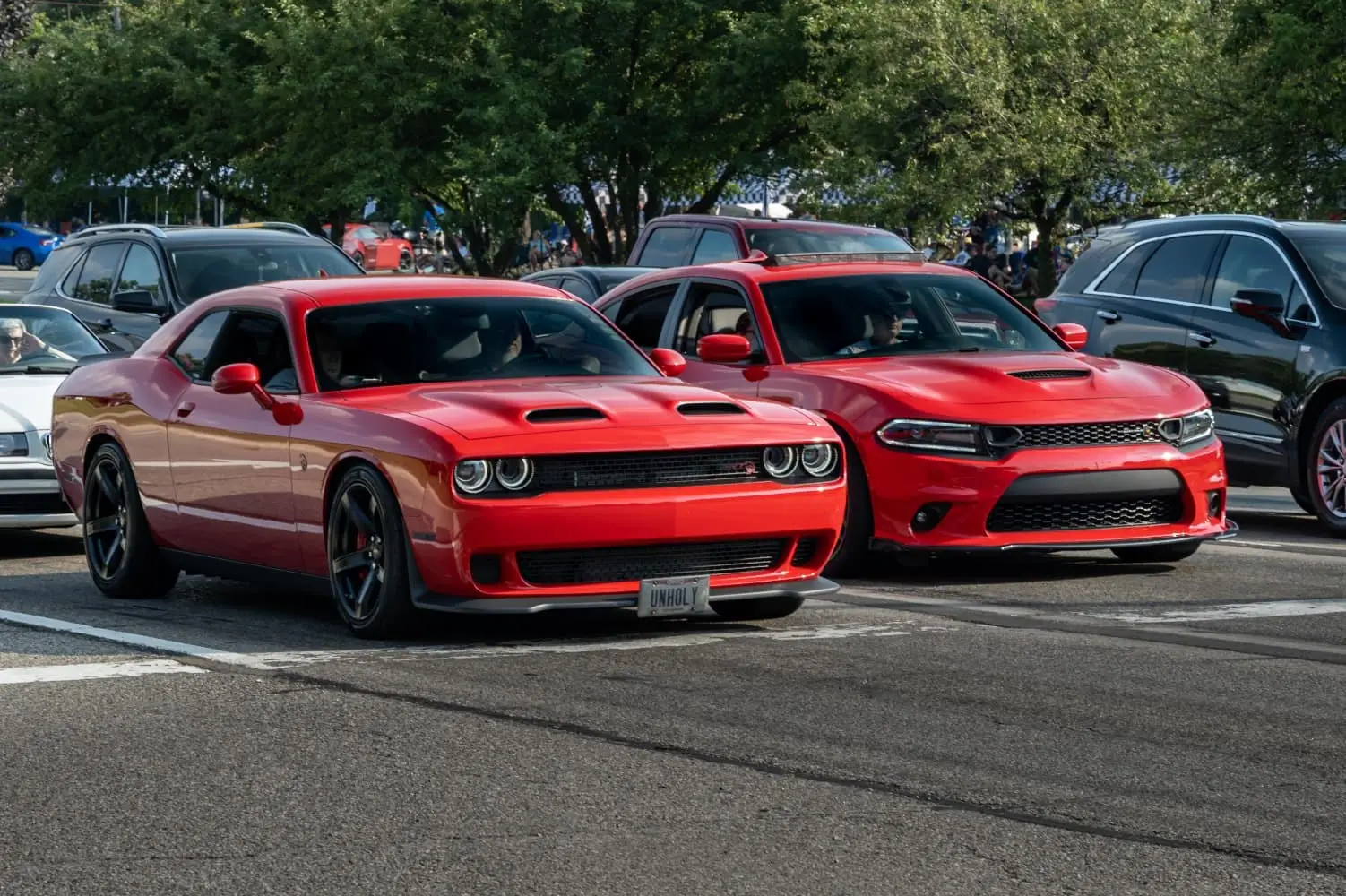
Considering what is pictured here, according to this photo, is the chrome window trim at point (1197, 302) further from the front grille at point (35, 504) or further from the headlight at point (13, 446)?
the headlight at point (13, 446)

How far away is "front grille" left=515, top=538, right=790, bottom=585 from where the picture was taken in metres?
9.00

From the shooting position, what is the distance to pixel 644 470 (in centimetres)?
904

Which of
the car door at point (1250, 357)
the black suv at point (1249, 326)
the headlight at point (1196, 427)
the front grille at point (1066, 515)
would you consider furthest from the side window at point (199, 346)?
the car door at point (1250, 357)

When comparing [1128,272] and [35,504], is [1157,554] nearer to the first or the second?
[1128,272]

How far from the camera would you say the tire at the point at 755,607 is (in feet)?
32.2

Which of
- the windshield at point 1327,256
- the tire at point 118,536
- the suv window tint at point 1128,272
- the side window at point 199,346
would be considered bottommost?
the tire at point 118,536

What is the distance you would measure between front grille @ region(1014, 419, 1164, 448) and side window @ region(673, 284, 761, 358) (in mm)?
1959

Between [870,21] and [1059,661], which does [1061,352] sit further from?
[870,21]

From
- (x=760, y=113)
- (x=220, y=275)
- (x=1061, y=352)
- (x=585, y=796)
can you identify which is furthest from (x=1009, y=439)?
(x=760, y=113)

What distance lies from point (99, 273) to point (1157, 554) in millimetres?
11970

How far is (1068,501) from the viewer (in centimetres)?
1100

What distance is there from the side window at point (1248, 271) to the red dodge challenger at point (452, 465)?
199 inches

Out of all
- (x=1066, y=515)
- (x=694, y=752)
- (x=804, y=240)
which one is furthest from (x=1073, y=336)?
(x=804, y=240)

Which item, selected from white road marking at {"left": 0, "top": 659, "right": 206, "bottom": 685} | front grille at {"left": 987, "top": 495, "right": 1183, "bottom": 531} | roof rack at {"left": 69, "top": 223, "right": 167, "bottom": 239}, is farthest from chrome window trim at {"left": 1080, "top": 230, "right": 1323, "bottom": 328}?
roof rack at {"left": 69, "top": 223, "right": 167, "bottom": 239}
